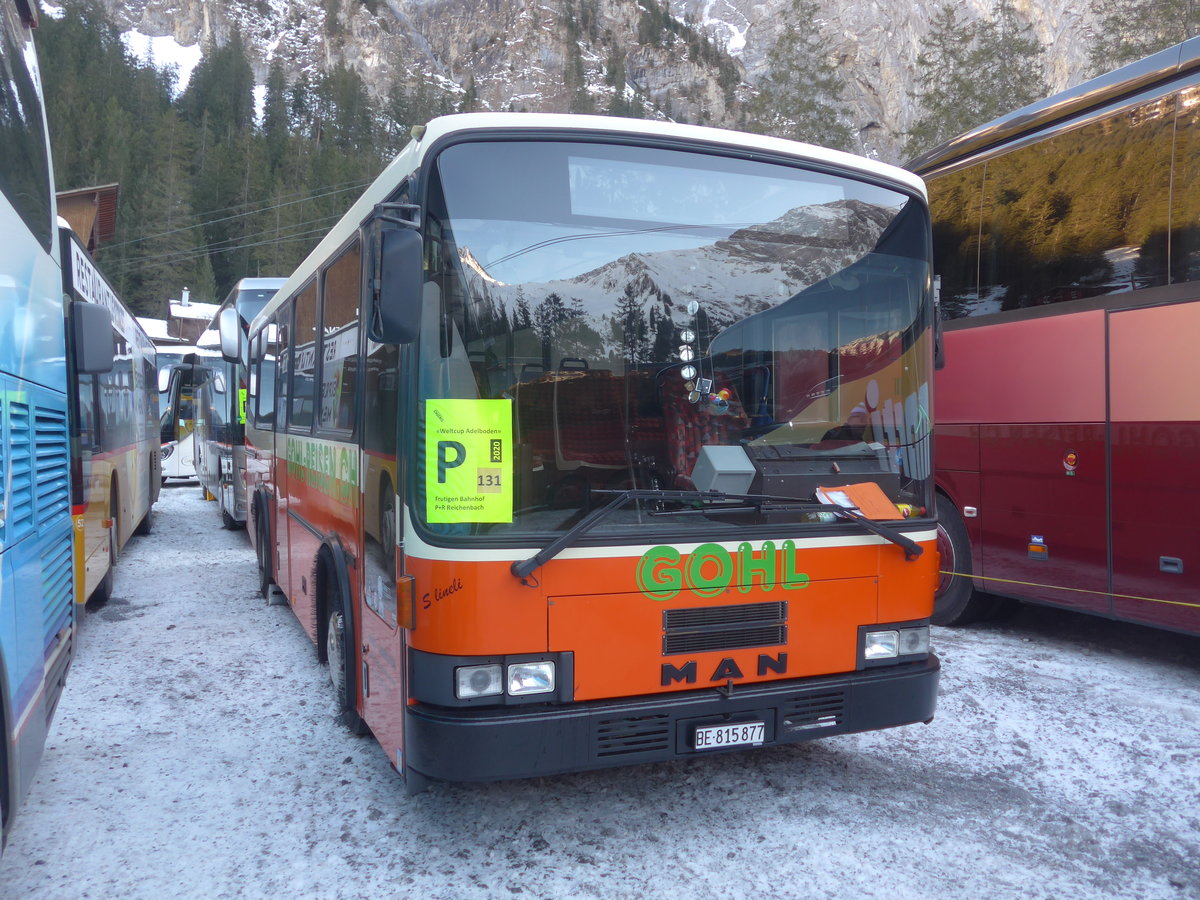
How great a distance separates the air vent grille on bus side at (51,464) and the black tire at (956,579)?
6.07 metres

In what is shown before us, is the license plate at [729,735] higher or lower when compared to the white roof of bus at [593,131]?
lower

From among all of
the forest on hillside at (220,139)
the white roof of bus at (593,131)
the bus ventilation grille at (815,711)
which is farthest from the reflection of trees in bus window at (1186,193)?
the forest on hillside at (220,139)

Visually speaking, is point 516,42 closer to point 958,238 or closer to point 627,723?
point 958,238

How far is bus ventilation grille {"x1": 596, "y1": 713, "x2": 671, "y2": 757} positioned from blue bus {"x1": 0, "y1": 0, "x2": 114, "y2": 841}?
1982 mm

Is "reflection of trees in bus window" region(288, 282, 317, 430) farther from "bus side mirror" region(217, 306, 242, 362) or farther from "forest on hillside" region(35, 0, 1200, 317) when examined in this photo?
"forest on hillside" region(35, 0, 1200, 317)

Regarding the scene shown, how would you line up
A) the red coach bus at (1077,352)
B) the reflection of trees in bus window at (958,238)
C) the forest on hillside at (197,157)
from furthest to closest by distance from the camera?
the forest on hillside at (197,157)
the reflection of trees in bus window at (958,238)
the red coach bus at (1077,352)

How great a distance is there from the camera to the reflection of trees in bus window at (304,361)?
19.0 ft

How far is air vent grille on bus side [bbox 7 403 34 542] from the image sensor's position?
3139 millimetres

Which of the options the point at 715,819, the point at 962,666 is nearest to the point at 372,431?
the point at 715,819

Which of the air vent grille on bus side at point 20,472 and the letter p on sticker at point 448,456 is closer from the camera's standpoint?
Result: the air vent grille on bus side at point 20,472

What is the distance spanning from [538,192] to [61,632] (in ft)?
9.66

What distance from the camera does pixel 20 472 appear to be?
3.31m

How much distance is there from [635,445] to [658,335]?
452mm

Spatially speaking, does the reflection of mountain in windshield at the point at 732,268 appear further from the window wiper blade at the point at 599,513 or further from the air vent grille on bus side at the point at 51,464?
the air vent grille on bus side at the point at 51,464
